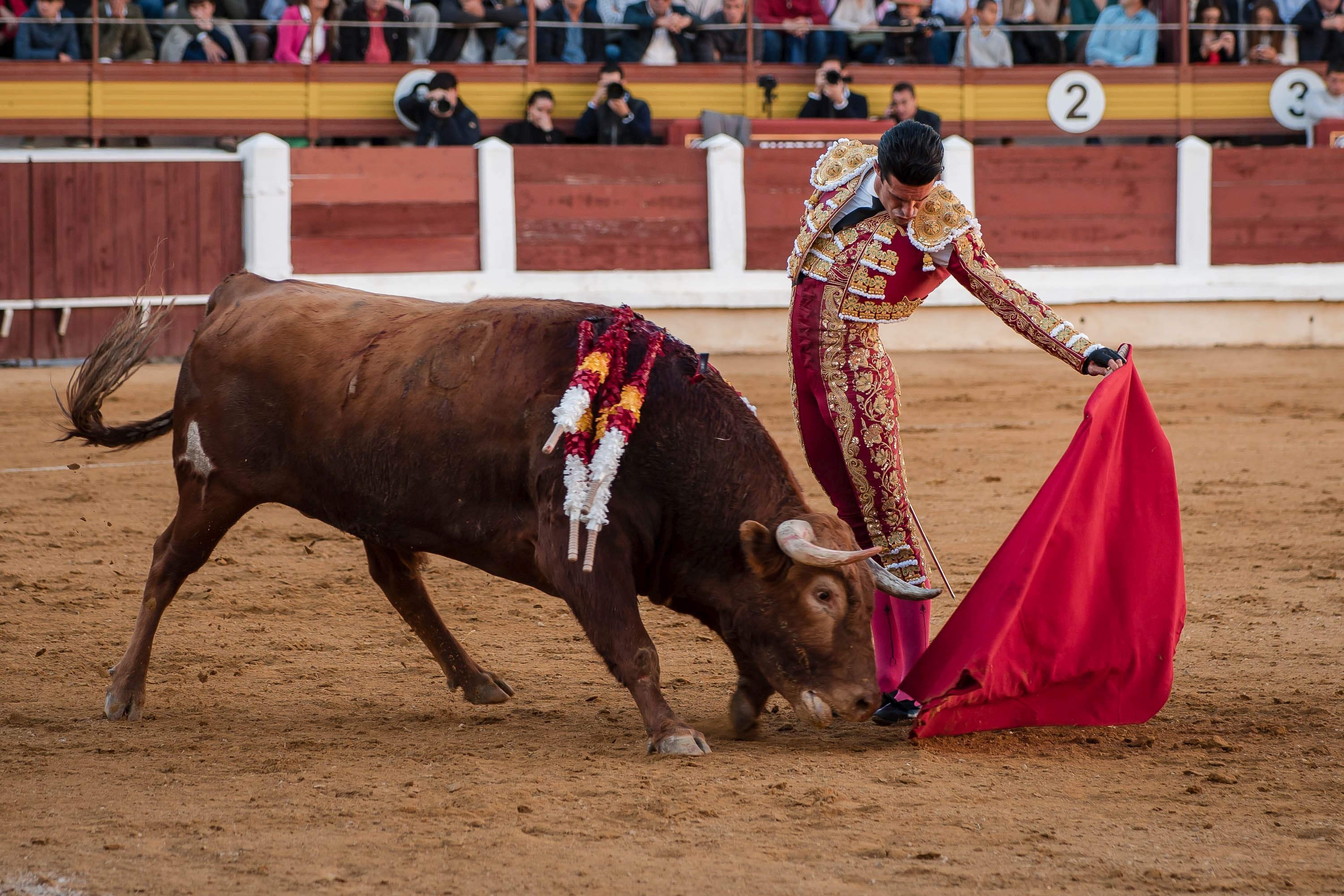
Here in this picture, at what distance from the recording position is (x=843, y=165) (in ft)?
10.3

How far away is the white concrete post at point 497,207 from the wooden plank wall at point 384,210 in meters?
0.06

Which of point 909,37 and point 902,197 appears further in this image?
point 909,37

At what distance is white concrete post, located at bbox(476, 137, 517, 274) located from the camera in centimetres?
1012

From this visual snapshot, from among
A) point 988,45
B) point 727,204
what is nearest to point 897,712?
point 727,204

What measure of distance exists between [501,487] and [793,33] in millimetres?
8868

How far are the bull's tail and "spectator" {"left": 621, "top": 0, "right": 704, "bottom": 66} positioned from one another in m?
7.88

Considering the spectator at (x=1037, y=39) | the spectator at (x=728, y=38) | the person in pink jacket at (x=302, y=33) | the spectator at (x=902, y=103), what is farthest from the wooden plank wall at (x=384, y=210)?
the spectator at (x=1037, y=39)

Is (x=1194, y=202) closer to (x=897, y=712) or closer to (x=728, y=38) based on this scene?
(x=728, y=38)

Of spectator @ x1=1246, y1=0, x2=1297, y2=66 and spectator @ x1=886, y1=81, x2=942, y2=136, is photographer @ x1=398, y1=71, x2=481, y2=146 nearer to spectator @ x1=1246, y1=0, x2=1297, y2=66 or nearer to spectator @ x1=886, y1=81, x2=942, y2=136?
spectator @ x1=886, y1=81, x2=942, y2=136

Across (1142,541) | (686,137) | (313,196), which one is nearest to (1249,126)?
(686,137)

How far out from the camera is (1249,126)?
12.1 metres

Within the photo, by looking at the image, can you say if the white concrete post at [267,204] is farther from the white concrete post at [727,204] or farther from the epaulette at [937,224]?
the epaulette at [937,224]

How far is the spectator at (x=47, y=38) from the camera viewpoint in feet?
33.3

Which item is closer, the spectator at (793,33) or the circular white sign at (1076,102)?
the spectator at (793,33)
